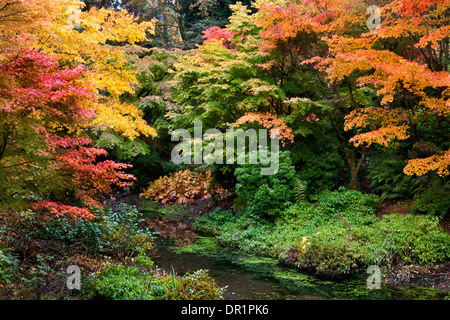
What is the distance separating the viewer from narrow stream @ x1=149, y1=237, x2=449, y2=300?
5723mm

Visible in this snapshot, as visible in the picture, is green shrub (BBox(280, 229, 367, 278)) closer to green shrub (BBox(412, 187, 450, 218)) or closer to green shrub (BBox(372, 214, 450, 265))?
green shrub (BBox(372, 214, 450, 265))

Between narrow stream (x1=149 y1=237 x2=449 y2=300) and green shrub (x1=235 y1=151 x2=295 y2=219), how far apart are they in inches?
71.7

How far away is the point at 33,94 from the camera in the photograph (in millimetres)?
4688

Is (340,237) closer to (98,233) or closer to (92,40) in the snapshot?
(98,233)

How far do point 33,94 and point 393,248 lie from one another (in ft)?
23.2

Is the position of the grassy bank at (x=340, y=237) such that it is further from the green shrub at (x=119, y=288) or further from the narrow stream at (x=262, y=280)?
the green shrub at (x=119, y=288)

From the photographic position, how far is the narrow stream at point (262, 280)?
572 centimetres

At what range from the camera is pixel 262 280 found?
6645 mm

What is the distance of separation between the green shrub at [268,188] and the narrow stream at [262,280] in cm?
182

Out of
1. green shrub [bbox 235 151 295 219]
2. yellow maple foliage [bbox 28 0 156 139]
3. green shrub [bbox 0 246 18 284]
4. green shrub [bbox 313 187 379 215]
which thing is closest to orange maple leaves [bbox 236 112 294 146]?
green shrub [bbox 235 151 295 219]

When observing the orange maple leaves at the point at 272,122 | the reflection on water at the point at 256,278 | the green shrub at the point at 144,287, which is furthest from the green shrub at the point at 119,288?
the orange maple leaves at the point at 272,122

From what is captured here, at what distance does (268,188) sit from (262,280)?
12.2ft
